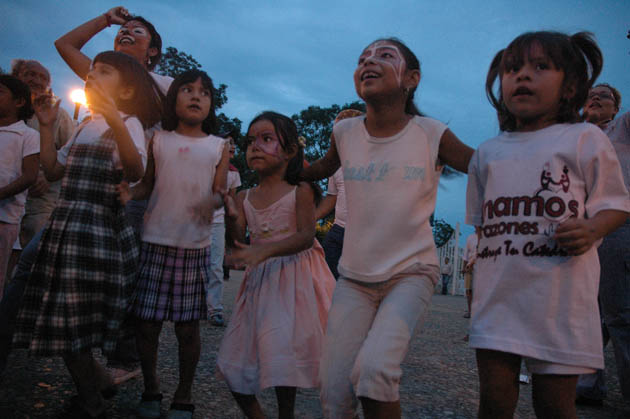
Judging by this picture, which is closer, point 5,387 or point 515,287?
point 515,287

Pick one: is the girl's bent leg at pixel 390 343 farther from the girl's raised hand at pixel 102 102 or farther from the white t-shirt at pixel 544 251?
the girl's raised hand at pixel 102 102

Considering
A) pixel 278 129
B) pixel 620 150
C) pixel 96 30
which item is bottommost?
pixel 278 129

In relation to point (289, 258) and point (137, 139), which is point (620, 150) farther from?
point (137, 139)

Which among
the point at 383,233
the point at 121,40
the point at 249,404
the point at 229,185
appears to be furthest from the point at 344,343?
the point at 229,185

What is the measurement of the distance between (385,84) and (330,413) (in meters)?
1.48

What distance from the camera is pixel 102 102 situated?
7.78 ft

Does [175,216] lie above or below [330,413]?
above

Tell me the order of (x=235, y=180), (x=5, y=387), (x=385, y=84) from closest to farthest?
(x=385, y=84), (x=5, y=387), (x=235, y=180)

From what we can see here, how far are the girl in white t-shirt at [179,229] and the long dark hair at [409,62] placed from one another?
43.1 inches

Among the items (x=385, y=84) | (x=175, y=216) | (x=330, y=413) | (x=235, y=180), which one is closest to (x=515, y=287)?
(x=330, y=413)

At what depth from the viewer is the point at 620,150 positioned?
10.7ft

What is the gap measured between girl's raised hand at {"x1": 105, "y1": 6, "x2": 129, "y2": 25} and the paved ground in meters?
2.44

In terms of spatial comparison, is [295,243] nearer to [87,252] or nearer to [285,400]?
[285,400]

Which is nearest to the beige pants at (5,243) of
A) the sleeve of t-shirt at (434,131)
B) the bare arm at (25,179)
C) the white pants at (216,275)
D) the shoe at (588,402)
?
the bare arm at (25,179)
